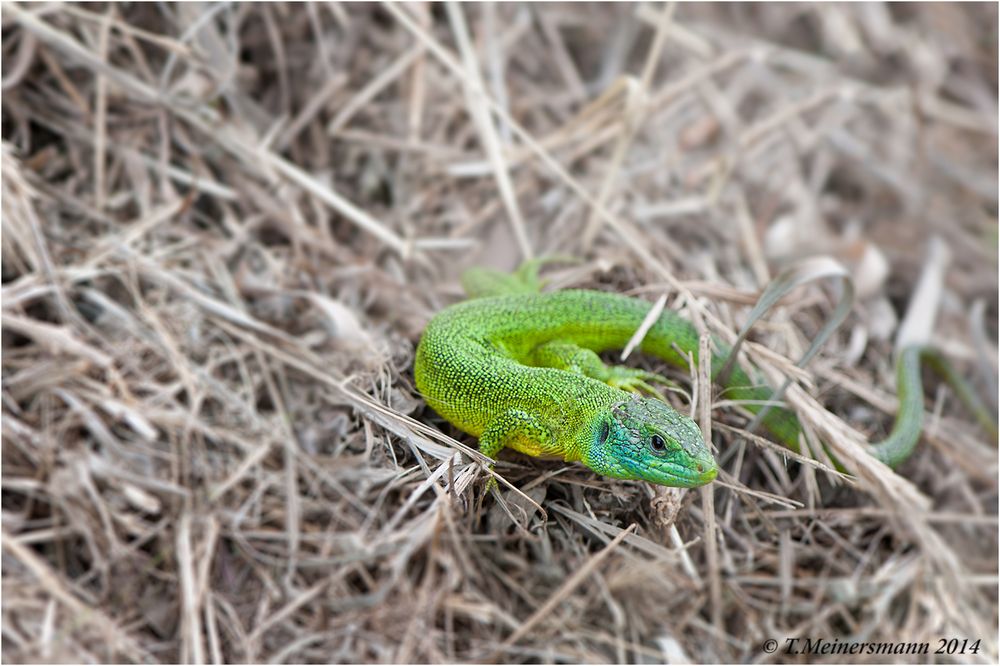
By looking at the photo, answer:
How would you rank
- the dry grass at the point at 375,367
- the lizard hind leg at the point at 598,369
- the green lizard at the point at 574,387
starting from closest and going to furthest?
the green lizard at the point at 574,387 < the lizard hind leg at the point at 598,369 < the dry grass at the point at 375,367

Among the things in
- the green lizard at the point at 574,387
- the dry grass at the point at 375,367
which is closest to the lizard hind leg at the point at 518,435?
the green lizard at the point at 574,387

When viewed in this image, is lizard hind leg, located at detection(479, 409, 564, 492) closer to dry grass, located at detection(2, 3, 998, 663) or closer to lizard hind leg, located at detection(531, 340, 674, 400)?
dry grass, located at detection(2, 3, 998, 663)

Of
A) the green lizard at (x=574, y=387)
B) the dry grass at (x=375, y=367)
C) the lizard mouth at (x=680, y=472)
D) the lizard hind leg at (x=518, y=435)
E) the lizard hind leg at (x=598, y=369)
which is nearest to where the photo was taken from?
the lizard mouth at (x=680, y=472)

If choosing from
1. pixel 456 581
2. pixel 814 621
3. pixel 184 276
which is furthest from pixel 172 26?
pixel 814 621

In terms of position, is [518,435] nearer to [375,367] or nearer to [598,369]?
[598,369]

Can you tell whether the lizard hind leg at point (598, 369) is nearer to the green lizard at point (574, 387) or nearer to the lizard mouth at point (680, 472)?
the green lizard at point (574, 387)

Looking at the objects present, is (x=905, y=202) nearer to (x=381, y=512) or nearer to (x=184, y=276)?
(x=381, y=512)

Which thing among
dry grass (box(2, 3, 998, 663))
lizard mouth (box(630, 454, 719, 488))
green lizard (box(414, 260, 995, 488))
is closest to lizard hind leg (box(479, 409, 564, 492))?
green lizard (box(414, 260, 995, 488))
